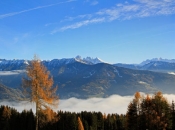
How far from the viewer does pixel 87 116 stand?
141m

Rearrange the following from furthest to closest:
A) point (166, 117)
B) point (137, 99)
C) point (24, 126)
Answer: point (24, 126) → point (137, 99) → point (166, 117)

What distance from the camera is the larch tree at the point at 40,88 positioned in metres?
36.8

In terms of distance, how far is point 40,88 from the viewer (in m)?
36.9

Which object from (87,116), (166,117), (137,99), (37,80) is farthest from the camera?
(87,116)

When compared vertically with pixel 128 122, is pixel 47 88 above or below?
above

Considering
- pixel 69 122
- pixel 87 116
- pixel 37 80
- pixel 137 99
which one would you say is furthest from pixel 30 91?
pixel 87 116

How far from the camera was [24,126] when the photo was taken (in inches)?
5089

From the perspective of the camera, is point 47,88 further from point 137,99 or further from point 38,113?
point 137,99

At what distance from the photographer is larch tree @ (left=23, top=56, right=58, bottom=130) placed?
36.8m

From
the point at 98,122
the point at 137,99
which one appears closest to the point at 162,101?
the point at 137,99

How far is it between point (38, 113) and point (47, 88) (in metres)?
3.73

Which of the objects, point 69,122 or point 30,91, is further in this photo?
point 69,122

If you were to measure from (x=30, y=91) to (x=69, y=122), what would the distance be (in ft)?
312

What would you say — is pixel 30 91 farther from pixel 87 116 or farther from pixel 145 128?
pixel 87 116
